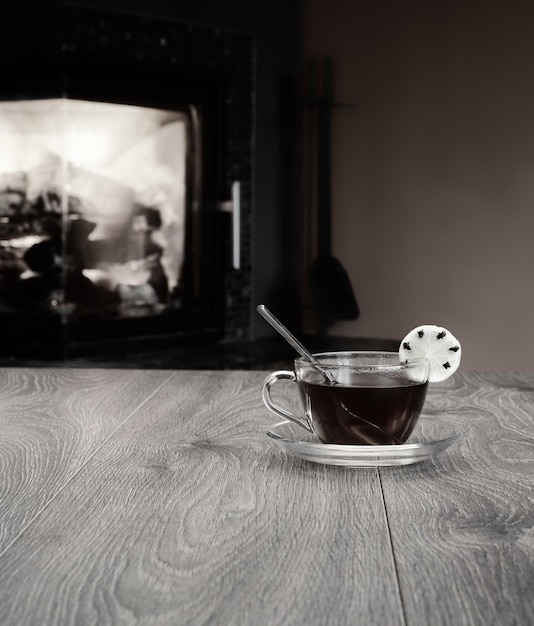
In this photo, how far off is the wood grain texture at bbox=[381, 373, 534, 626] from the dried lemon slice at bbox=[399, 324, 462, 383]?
0.07 meters

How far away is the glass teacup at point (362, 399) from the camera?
2.36ft

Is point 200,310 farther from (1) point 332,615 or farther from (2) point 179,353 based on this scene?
(1) point 332,615

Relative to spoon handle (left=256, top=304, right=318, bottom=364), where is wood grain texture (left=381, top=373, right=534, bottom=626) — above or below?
below

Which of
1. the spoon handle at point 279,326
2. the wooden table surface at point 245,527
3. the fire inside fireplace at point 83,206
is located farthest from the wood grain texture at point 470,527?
the fire inside fireplace at point 83,206

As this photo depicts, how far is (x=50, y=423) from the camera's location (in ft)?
3.01

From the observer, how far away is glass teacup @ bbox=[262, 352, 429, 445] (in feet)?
2.36

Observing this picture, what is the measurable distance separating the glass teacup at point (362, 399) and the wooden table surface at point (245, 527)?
35 millimetres

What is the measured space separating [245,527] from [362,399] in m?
0.18

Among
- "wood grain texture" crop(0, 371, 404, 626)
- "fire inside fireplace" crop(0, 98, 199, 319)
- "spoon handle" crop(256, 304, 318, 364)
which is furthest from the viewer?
"fire inside fireplace" crop(0, 98, 199, 319)

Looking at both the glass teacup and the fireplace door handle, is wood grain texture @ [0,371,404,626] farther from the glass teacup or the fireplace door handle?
the fireplace door handle

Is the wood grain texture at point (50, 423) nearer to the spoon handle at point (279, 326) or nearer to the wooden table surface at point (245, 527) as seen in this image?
the wooden table surface at point (245, 527)

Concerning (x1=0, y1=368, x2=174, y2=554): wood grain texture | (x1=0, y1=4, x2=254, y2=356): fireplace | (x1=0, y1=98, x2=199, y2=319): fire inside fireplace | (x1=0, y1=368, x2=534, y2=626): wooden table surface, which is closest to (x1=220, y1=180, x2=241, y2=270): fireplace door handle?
(x1=0, y1=4, x2=254, y2=356): fireplace

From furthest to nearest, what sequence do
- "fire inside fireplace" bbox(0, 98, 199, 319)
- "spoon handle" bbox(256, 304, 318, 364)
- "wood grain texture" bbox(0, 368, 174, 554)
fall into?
1. "fire inside fireplace" bbox(0, 98, 199, 319)
2. "spoon handle" bbox(256, 304, 318, 364)
3. "wood grain texture" bbox(0, 368, 174, 554)

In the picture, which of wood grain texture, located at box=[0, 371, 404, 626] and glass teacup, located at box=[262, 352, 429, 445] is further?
glass teacup, located at box=[262, 352, 429, 445]
